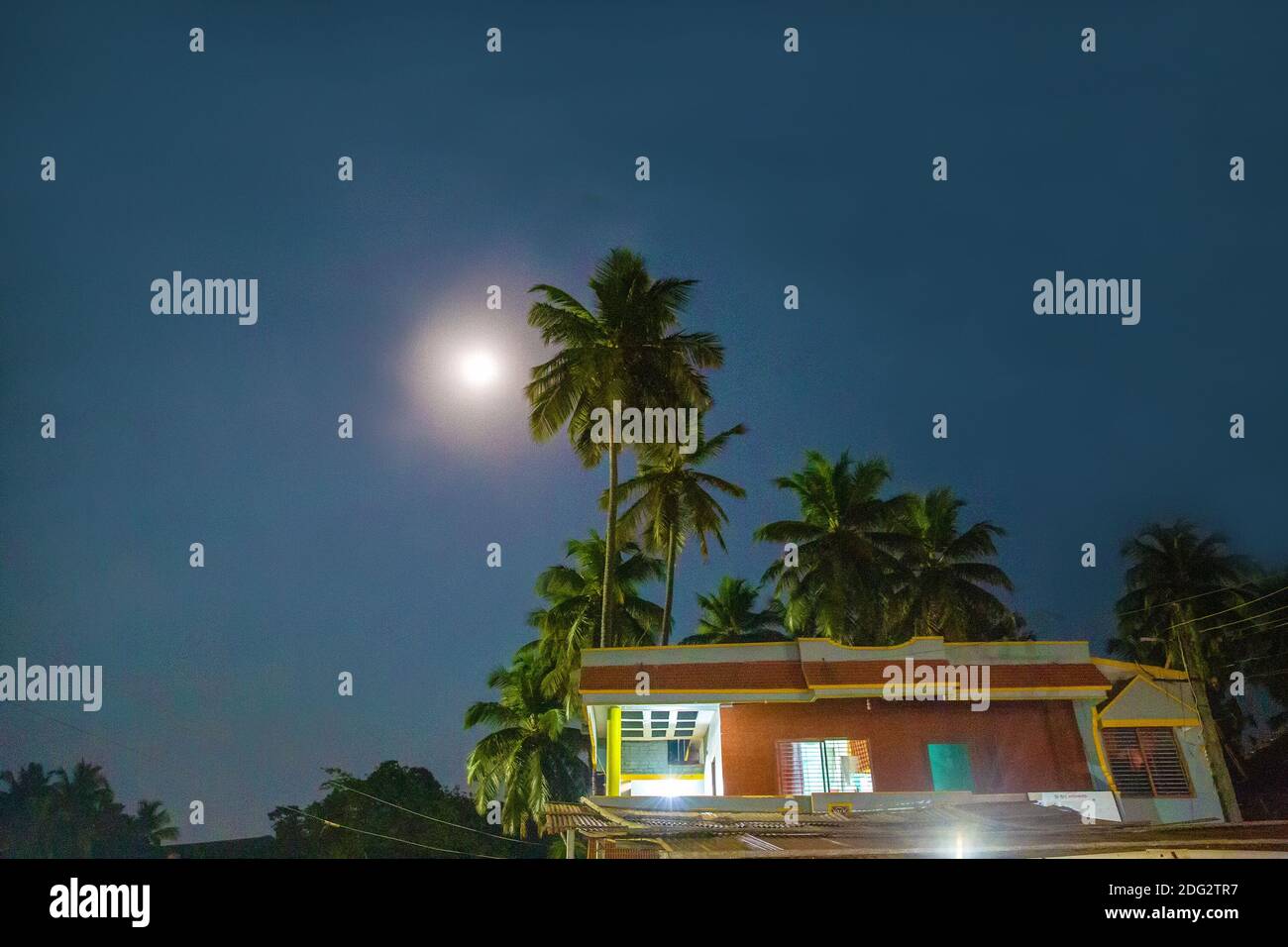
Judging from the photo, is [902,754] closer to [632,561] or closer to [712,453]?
[712,453]

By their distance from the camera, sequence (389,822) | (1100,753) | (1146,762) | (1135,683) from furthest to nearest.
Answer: (389,822), (1135,683), (1146,762), (1100,753)

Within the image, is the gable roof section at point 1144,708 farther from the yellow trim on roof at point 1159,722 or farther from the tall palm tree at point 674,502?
the tall palm tree at point 674,502

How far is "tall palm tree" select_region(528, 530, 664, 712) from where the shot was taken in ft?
109

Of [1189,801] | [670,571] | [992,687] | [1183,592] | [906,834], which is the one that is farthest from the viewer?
[1183,592]

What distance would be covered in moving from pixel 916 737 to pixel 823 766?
2.36m

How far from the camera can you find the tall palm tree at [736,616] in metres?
42.7

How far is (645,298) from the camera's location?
2975 centimetres

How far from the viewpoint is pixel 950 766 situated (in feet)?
71.3

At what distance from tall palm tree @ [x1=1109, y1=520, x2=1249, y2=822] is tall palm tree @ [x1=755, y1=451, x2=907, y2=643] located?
42.1 ft

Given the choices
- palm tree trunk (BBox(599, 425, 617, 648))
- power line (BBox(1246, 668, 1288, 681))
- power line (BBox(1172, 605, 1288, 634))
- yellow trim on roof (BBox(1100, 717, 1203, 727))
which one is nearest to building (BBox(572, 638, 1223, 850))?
yellow trim on roof (BBox(1100, 717, 1203, 727))

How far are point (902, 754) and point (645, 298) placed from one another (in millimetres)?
15970

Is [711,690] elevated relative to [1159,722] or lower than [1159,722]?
elevated

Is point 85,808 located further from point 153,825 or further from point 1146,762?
point 1146,762

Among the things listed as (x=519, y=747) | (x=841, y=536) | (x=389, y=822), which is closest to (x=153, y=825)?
(x=389, y=822)
